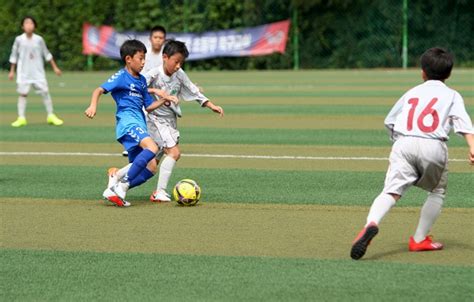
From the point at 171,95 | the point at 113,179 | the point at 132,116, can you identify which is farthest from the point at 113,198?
the point at 171,95

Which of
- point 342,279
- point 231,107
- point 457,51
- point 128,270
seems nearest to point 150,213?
point 128,270

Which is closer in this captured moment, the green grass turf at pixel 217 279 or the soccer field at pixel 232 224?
the green grass turf at pixel 217 279

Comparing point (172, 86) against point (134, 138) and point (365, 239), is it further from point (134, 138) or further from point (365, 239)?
point (365, 239)

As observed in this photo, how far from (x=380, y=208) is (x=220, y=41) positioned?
31309 mm

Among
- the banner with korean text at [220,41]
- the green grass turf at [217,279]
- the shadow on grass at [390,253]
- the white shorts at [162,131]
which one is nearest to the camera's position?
the green grass turf at [217,279]

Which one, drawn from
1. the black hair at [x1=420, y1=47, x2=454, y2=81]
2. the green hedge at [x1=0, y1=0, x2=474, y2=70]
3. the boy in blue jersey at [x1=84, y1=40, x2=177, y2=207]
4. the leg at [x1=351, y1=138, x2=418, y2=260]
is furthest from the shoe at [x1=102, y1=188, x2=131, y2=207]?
the green hedge at [x1=0, y1=0, x2=474, y2=70]

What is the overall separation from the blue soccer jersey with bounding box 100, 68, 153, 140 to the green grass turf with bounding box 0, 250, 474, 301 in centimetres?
272

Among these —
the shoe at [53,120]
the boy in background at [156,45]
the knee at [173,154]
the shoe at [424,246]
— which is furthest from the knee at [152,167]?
the shoe at [53,120]

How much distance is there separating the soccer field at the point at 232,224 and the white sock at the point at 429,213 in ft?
0.56

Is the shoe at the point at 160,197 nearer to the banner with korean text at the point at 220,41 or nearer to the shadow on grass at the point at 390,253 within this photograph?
the shadow on grass at the point at 390,253

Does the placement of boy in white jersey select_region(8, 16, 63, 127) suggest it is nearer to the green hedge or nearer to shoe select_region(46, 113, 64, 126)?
shoe select_region(46, 113, 64, 126)

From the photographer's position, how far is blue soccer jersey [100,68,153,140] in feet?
34.2

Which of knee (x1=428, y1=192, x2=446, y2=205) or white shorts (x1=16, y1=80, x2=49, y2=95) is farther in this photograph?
white shorts (x1=16, y1=80, x2=49, y2=95)

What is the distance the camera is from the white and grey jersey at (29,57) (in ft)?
67.1
